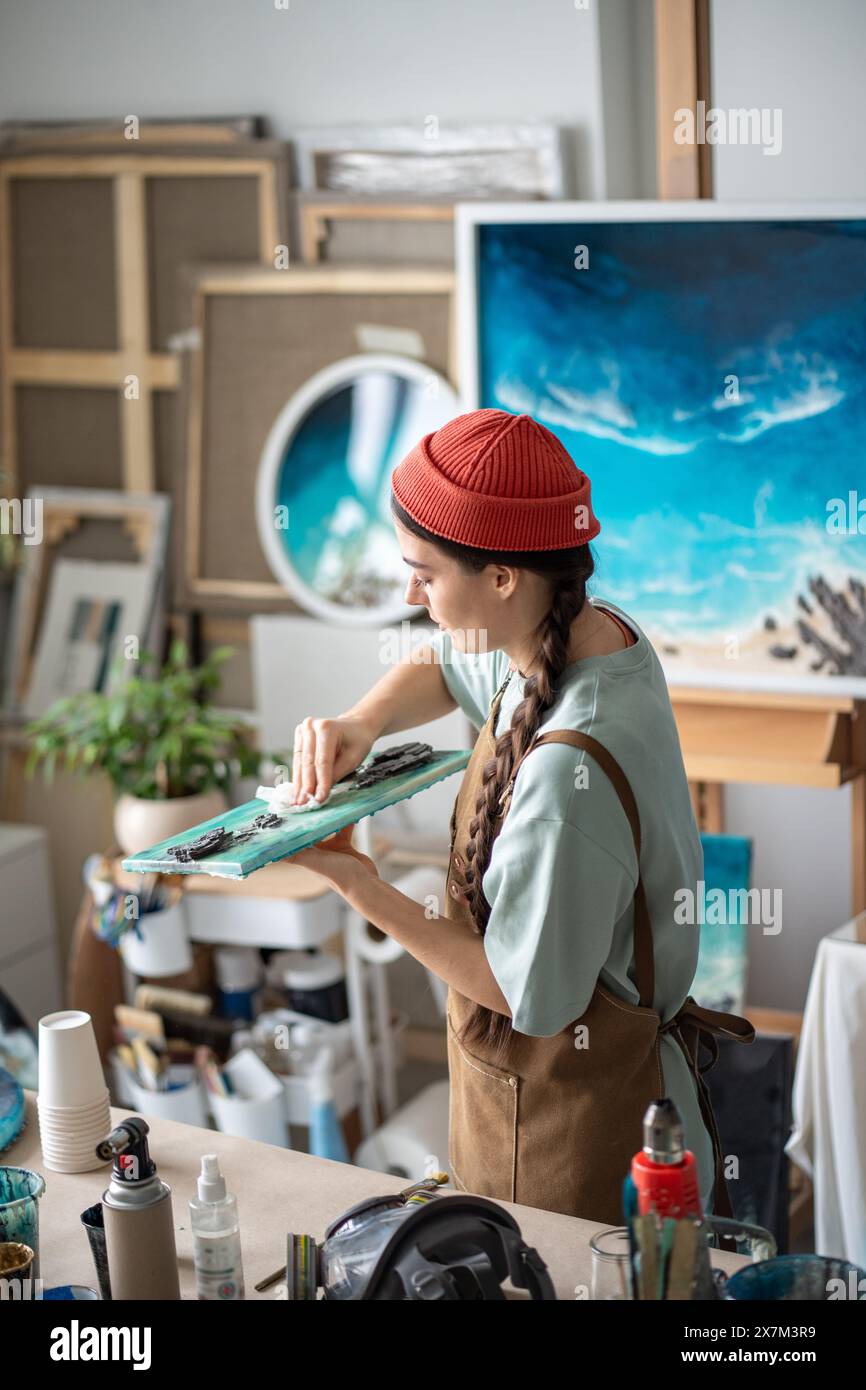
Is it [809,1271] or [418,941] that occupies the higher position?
[418,941]

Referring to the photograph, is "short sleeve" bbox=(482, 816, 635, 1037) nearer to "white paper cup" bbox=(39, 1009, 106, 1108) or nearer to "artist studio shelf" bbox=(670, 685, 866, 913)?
"white paper cup" bbox=(39, 1009, 106, 1108)

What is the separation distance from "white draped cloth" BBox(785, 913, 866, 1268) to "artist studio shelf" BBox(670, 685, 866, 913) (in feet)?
1.02

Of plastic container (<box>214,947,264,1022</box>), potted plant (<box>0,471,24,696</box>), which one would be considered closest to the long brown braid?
plastic container (<box>214,947,264,1022</box>)

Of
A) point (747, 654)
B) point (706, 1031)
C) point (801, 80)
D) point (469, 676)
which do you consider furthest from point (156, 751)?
point (801, 80)

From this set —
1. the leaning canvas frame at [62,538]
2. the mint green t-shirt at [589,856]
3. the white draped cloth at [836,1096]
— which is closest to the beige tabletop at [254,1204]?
the mint green t-shirt at [589,856]

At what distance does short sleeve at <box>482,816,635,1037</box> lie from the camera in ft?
4.92

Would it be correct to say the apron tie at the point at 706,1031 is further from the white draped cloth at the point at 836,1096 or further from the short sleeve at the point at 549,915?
the white draped cloth at the point at 836,1096

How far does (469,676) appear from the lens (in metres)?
1.97

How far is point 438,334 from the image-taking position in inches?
133

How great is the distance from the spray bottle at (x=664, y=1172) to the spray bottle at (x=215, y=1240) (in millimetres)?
434

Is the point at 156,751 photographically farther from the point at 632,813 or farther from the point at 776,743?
the point at 632,813

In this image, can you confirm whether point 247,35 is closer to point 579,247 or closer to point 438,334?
point 438,334
